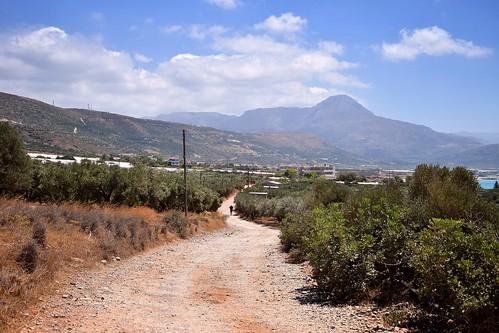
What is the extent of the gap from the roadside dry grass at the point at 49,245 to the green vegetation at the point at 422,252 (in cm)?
664

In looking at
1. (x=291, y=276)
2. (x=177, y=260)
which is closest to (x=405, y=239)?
(x=291, y=276)

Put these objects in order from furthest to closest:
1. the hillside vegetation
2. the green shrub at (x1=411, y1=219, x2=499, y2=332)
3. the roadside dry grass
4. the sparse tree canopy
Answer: the sparse tree canopy, the hillside vegetation, the roadside dry grass, the green shrub at (x1=411, y1=219, x2=499, y2=332)

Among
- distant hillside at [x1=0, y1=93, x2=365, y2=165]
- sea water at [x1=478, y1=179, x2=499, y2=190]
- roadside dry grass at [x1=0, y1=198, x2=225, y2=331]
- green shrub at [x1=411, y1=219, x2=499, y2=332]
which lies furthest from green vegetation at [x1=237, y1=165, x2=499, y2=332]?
distant hillside at [x1=0, y1=93, x2=365, y2=165]

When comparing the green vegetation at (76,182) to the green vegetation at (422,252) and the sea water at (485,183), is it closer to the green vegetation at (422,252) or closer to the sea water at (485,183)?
the green vegetation at (422,252)

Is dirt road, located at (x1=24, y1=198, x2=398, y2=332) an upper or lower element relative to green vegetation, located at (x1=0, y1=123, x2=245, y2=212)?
lower

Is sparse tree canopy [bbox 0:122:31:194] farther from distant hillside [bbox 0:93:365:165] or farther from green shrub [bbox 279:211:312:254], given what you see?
distant hillside [bbox 0:93:365:165]

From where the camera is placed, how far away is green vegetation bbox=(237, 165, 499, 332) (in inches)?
276

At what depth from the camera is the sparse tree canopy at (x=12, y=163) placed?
29.4m

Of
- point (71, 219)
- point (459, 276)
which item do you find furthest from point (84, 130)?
point (459, 276)

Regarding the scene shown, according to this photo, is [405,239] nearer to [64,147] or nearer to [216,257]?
[216,257]

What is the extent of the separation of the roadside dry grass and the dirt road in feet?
1.58

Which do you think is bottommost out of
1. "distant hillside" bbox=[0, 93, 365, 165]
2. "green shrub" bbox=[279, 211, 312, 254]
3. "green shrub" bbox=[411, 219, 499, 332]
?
"green shrub" bbox=[279, 211, 312, 254]

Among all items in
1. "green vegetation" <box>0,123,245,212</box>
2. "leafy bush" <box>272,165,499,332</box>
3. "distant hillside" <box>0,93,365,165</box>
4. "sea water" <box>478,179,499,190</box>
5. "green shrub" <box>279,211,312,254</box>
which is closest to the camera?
"leafy bush" <box>272,165,499,332</box>

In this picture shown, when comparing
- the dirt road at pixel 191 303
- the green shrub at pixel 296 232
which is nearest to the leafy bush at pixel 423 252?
the dirt road at pixel 191 303
